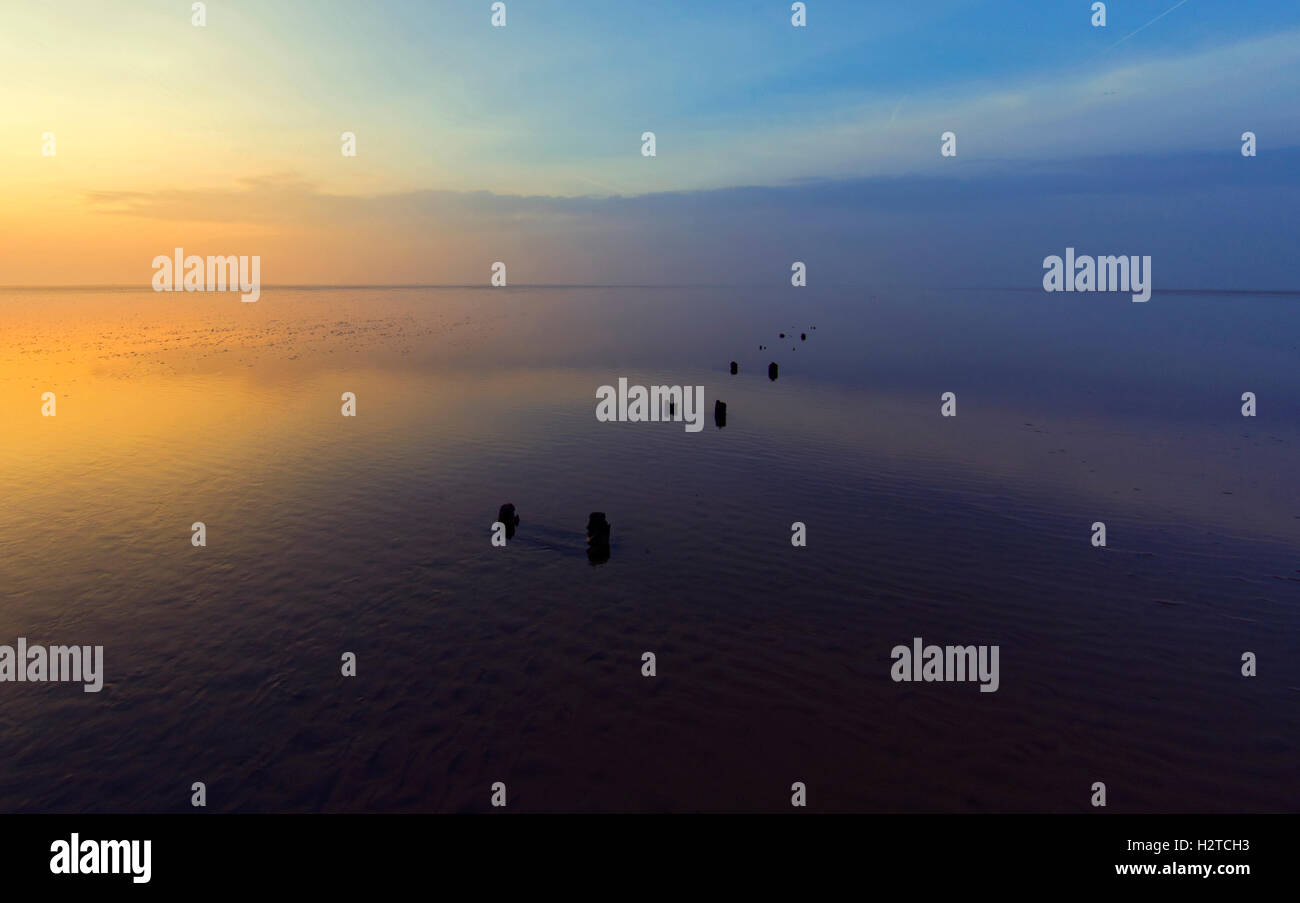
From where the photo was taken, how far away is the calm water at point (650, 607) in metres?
10.6

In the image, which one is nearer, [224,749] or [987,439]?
[224,749]

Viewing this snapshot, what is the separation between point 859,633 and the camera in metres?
14.5

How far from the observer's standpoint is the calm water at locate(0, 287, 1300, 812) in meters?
10.6

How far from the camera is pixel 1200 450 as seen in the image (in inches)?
1128

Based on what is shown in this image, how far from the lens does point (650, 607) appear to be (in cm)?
1576
